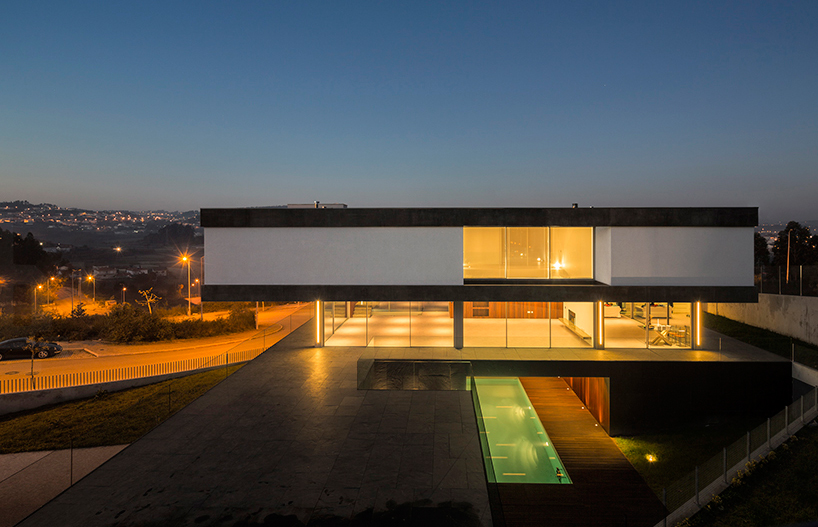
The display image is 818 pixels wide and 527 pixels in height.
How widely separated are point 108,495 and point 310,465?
11.9 ft

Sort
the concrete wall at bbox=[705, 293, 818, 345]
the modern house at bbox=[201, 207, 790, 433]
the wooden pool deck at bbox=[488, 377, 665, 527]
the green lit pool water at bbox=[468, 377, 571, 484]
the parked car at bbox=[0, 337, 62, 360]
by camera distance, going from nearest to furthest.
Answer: the wooden pool deck at bbox=[488, 377, 665, 527] < the green lit pool water at bbox=[468, 377, 571, 484] < the modern house at bbox=[201, 207, 790, 433] < the concrete wall at bbox=[705, 293, 818, 345] < the parked car at bbox=[0, 337, 62, 360]

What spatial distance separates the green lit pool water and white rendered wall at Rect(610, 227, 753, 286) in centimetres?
634

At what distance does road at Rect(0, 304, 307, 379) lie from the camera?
22578mm

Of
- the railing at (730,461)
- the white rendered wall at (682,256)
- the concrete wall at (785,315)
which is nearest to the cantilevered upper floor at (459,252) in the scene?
the white rendered wall at (682,256)

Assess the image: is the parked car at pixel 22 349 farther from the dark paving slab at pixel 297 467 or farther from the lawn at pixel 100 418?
the dark paving slab at pixel 297 467

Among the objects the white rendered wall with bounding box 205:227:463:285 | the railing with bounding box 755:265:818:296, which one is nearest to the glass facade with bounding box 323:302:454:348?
the white rendered wall with bounding box 205:227:463:285

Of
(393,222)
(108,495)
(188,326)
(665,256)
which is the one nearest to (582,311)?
(665,256)

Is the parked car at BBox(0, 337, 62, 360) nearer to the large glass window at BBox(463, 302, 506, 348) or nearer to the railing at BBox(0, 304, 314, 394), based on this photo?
the railing at BBox(0, 304, 314, 394)

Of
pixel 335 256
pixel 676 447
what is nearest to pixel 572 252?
pixel 676 447

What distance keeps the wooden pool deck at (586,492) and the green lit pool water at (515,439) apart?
0.37 metres

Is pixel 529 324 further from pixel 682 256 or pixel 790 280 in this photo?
pixel 790 280

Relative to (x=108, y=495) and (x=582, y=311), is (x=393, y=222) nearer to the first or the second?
(x=582, y=311)

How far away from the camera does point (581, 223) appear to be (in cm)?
1608

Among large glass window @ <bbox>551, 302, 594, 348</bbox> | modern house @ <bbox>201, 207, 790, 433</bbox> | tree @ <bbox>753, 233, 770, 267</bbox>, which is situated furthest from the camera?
tree @ <bbox>753, 233, 770, 267</bbox>
